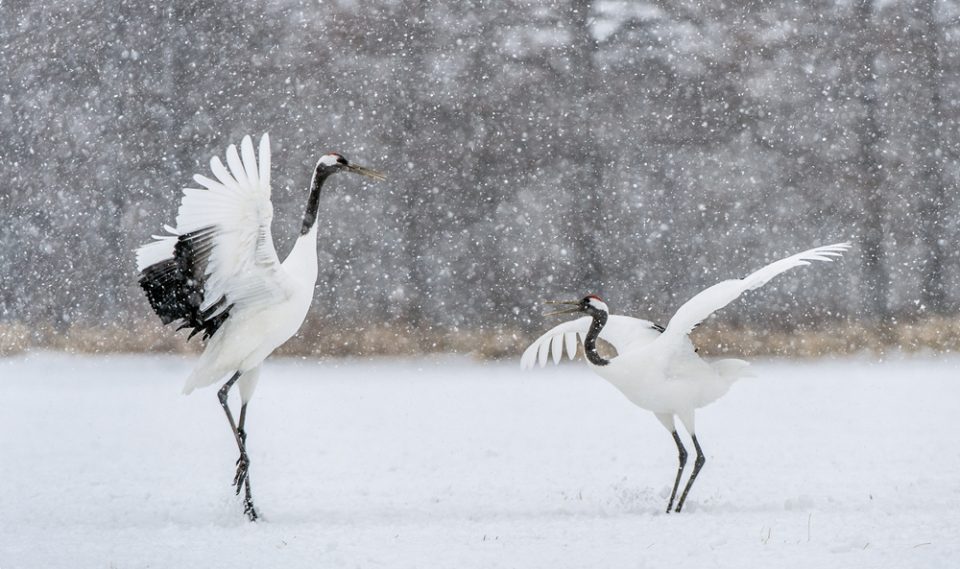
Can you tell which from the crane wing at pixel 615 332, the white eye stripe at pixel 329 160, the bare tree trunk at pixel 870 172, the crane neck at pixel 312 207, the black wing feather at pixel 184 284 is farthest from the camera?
the bare tree trunk at pixel 870 172

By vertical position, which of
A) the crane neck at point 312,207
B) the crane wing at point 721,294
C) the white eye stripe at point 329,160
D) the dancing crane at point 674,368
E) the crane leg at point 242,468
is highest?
the white eye stripe at point 329,160

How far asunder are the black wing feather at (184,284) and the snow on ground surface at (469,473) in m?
1.08

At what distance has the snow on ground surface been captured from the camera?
15.0ft

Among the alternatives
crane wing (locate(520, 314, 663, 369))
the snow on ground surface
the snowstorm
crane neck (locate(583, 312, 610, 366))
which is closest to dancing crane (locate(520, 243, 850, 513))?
crane neck (locate(583, 312, 610, 366))

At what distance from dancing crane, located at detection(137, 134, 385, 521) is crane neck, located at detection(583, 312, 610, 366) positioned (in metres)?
1.51

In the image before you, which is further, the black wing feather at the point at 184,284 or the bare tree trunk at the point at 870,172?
the bare tree trunk at the point at 870,172

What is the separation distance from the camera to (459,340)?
1374 centimetres

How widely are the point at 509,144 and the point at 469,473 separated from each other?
749 cm

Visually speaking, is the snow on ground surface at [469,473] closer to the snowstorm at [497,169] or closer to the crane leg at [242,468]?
the crane leg at [242,468]

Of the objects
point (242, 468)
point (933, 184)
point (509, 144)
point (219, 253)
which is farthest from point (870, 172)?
point (219, 253)

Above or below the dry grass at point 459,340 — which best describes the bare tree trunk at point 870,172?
above

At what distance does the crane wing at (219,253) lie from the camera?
4.94 metres

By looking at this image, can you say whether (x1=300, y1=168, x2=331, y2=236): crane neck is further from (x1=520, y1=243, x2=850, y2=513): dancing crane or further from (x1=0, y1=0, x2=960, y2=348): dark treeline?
(x1=0, y1=0, x2=960, y2=348): dark treeline

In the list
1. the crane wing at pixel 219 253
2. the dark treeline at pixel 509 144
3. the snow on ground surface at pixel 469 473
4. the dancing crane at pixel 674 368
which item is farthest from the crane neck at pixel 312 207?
the dark treeline at pixel 509 144
